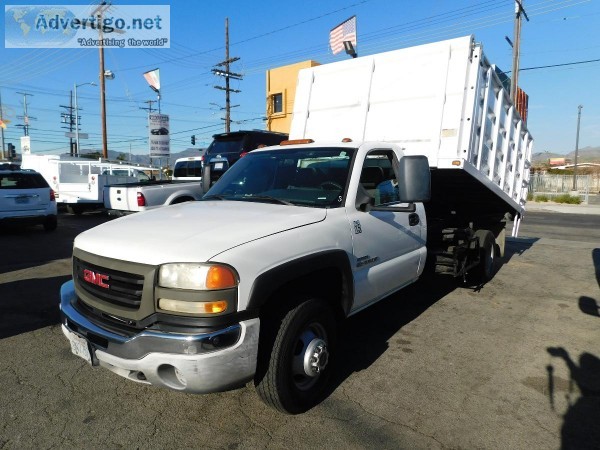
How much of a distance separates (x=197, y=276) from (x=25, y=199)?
10.6 meters

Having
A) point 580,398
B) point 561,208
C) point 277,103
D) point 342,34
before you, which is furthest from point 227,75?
point 580,398

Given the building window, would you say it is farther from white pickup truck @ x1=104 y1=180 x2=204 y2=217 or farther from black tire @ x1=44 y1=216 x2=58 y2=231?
white pickup truck @ x1=104 y1=180 x2=204 y2=217

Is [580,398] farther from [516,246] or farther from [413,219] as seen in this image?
[516,246]

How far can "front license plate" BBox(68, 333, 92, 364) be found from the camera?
263 cm

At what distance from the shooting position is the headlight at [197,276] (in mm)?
2291

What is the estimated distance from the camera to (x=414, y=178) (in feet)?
10.4

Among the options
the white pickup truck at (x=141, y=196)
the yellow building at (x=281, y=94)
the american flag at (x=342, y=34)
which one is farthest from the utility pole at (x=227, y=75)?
the white pickup truck at (x=141, y=196)

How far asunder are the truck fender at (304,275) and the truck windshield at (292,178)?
0.49 m

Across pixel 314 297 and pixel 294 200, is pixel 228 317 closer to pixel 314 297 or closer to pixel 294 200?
pixel 314 297

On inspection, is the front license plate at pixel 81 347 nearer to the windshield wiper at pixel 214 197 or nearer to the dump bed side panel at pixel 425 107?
the windshield wiper at pixel 214 197

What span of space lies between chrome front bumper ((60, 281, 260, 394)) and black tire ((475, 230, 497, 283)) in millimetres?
4742

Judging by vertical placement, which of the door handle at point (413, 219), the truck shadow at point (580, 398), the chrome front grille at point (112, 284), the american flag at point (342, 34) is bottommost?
the truck shadow at point (580, 398)

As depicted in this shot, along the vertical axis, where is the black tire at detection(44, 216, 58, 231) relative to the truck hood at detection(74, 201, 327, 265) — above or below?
below

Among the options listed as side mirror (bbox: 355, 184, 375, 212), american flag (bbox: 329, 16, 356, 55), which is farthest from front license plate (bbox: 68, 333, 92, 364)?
american flag (bbox: 329, 16, 356, 55)
